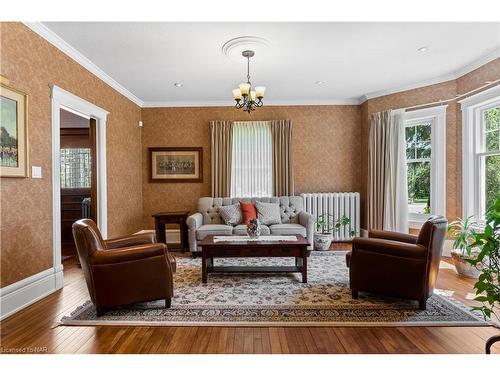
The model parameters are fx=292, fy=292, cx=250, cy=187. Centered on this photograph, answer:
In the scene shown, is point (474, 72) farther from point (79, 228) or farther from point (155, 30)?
point (79, 228)

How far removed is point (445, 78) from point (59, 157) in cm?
544

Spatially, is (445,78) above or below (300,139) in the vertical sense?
above

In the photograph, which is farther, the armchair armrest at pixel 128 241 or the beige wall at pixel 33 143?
the armchair armrest at pixel 128 241

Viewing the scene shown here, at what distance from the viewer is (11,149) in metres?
2.67

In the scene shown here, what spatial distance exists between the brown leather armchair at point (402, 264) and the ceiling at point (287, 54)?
2071 mm

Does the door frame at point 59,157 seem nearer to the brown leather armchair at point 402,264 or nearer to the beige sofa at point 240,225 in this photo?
the beige sofa at point 240,225

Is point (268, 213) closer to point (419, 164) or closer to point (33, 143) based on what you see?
point (419, 164)

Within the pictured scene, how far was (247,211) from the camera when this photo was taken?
197 inches

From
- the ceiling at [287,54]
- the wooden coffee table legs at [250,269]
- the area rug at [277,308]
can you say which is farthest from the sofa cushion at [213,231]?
the ceiling at [287,54]

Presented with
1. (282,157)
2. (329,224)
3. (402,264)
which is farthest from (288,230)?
(402,264)

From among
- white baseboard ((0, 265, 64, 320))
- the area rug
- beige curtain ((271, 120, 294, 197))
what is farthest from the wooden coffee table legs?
beige curtain ((271, 120, 294, 197))

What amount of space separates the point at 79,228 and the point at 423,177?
500 cm

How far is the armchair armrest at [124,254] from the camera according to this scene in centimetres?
252

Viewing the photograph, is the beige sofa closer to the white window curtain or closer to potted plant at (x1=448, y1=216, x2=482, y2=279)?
the white window curtain
